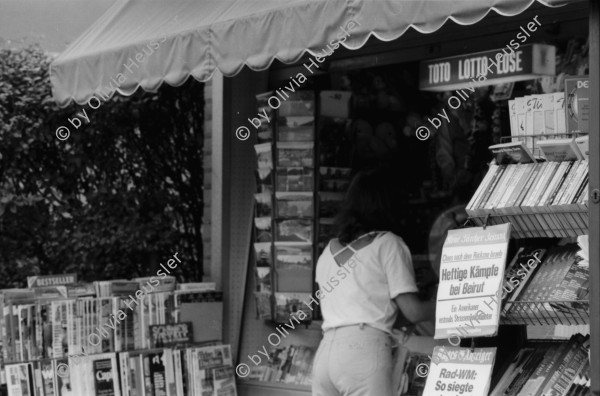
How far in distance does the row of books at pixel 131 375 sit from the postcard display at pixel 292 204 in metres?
0.56

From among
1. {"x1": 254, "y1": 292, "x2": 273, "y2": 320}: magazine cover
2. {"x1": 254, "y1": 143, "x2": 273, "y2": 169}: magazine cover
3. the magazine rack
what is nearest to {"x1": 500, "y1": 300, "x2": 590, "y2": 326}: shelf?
the magazine rack

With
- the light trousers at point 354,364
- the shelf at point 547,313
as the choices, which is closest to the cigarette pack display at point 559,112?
the shelf at point 547,313

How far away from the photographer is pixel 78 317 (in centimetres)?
684

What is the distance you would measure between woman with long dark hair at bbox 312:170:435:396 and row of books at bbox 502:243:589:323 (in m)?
0.90

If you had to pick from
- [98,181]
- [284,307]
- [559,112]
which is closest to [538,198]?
[559,112]

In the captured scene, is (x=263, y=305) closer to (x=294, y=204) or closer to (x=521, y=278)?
(x=294, y=204)

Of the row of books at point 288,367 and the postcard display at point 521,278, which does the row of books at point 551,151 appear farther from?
the row of books at point 288,367

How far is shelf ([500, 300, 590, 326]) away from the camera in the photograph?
429cm

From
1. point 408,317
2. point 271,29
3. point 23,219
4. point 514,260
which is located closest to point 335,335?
point 408,317

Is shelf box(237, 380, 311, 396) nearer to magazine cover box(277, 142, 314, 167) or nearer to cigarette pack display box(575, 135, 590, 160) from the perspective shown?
magazine cover box(277, 142, 314, 167)

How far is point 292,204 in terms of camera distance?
23.7 ft

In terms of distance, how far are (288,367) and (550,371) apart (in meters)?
3.00

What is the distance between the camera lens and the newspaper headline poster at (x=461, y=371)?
14.4ft

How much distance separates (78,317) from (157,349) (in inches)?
21.7
